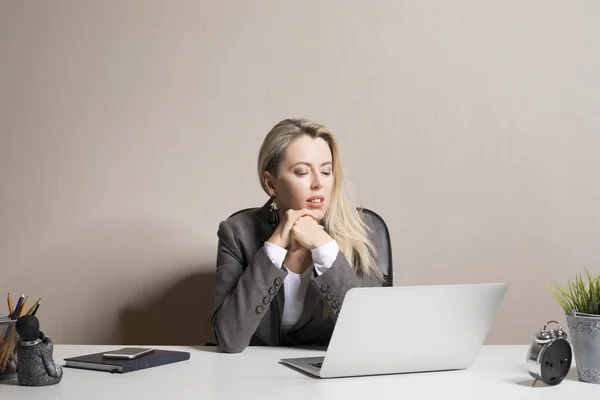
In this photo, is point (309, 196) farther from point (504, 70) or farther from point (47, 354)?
point (504, 70)

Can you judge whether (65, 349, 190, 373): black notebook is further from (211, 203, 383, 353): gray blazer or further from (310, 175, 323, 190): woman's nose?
(310, 175, 323, 190): woman's nose

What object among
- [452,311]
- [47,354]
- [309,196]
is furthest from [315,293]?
[47,354]

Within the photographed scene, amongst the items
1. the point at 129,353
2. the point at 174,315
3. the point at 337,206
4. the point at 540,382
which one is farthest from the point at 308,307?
the point at 174,315

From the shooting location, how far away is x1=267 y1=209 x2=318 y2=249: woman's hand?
2041 mm

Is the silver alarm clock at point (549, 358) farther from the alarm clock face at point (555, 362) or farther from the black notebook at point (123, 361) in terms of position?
the black notebook at point (123, 361)

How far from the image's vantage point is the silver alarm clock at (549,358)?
1406 mm

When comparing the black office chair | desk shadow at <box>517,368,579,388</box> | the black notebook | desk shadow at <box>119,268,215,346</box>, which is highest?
the black office chair

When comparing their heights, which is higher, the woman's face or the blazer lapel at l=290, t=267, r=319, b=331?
the woman's face

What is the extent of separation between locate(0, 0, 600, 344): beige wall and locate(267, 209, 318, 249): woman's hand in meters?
0.84

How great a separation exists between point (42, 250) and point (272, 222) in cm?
118

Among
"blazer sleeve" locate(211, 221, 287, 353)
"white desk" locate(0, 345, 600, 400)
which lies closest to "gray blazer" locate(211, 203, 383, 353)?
"blazer sleeve" locate(211, 221, 287, 353)

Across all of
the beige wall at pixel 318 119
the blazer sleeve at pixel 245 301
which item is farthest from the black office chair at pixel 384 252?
the beige wall at pixel 318 119

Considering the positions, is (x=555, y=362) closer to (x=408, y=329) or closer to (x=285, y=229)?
(x=408, y=329)

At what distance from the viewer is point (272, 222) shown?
2279 millimetres
